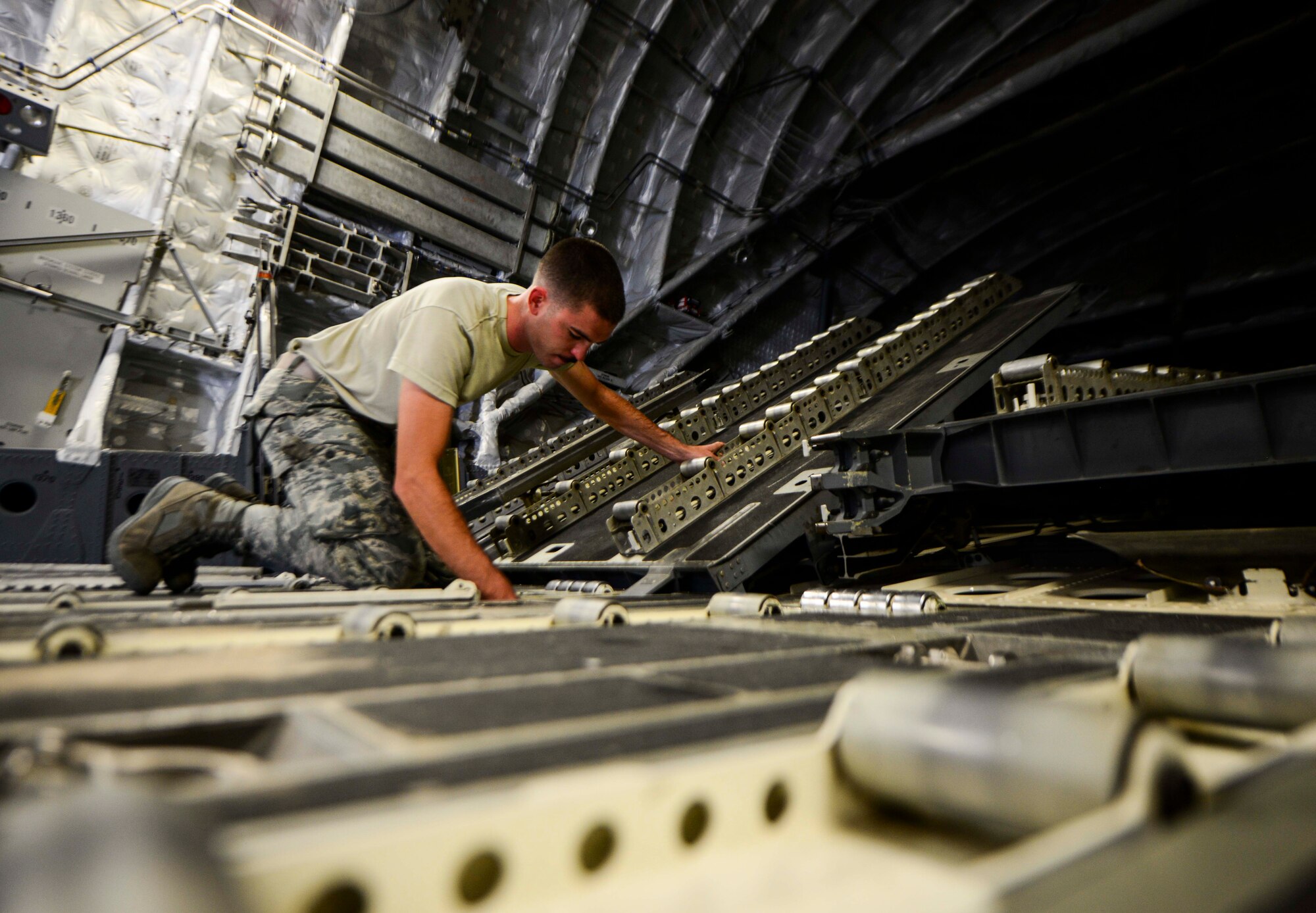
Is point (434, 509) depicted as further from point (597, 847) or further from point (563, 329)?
point (597, 847)

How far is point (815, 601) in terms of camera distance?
8.08 feet

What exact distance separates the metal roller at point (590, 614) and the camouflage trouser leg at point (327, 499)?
163 cm

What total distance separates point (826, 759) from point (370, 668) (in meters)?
0.76

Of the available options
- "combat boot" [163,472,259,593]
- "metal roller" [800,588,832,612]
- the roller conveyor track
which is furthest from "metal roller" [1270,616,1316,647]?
"combat boot" [163,472,259,593]

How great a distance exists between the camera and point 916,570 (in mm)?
4328

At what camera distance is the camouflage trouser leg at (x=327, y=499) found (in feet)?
10.5

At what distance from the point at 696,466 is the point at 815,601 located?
1.82m

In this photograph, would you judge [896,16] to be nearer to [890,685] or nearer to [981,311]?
[981,311]

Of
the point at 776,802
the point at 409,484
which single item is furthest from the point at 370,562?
the point at 776,802

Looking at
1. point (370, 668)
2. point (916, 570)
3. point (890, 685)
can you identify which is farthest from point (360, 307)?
point (890, 685)

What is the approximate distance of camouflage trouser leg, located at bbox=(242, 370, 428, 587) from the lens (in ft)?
10.5

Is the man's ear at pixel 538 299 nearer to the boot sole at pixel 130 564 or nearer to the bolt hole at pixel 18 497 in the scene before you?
the boot sole at pixel 130 564

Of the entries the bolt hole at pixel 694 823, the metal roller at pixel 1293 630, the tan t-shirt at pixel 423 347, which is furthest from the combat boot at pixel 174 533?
the metal roller at pixel 1293 630

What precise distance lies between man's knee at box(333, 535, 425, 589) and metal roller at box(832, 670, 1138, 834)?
2.88 m
